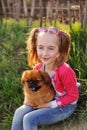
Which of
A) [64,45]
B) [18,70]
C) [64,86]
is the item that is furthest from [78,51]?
[64,86]

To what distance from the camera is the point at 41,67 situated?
13.5 ft

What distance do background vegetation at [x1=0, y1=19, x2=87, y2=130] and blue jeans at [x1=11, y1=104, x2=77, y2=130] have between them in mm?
323

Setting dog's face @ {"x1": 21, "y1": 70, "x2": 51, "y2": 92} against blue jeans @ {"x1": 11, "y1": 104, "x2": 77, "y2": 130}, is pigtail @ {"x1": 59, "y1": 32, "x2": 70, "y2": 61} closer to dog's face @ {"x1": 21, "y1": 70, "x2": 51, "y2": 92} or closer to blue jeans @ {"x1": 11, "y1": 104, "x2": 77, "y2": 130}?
dog's face @ {"x1": 21, "y1": 70, "x2": 51, "y2": 92}

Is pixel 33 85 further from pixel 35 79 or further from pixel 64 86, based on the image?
pixel 64 86

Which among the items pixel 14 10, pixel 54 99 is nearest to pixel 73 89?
pixel 54 99

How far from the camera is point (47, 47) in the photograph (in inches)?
154

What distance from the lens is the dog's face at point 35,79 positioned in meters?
3.95

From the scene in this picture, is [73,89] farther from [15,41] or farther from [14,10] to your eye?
[14,10]

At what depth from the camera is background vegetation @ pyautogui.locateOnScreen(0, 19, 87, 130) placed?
4621 millimetres

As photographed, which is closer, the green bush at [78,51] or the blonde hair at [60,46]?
the blonde hair at [60,46]

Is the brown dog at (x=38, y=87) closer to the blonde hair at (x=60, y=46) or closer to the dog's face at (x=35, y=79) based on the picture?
the dog's face at (x=35, y=79)

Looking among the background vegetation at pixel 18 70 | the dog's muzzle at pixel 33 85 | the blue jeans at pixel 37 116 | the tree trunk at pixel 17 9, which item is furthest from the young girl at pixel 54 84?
the tree trunk at pixel 17 9

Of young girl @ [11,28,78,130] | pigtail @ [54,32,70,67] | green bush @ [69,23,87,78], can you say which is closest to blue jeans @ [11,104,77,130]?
young girl @ [11,28,78,130]

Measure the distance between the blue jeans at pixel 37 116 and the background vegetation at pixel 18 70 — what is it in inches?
12.7
